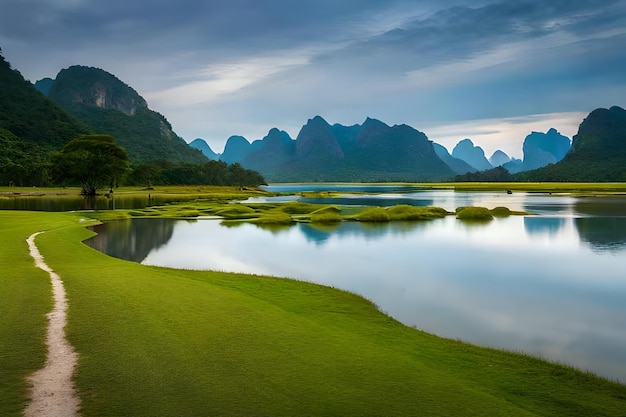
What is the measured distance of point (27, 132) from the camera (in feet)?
528

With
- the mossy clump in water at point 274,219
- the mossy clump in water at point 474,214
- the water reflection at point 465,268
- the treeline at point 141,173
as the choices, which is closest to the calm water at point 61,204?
the treeline at point 141,173

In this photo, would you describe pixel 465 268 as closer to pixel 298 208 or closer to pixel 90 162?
pixel 298 208

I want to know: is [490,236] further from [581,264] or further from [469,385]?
[469,385]

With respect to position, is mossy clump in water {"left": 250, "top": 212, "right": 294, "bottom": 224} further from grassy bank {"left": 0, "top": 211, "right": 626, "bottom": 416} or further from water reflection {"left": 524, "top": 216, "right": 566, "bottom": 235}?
grassy bank {"left": 0, "top": 211, "right": 626, "bottom": 416}

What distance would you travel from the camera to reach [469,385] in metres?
8.79

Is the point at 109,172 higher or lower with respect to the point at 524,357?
higher

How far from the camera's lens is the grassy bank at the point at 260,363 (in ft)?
24.1

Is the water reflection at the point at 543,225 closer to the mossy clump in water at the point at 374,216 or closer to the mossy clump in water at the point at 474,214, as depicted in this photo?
the mossy clump in water at the point at 474,214

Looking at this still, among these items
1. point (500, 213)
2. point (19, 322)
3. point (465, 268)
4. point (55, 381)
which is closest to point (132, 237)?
point (465, 268)

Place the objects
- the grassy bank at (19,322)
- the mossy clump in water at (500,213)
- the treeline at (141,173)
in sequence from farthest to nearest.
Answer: the treeline at (141,173), the mossy clump in water at (500,213), the grassy bank at (19,322)

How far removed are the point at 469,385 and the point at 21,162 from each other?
433 feet

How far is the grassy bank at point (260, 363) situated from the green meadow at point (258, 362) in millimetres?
32

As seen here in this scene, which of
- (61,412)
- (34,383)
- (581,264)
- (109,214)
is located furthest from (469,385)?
(109,214)

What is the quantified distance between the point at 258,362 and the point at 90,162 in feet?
301
